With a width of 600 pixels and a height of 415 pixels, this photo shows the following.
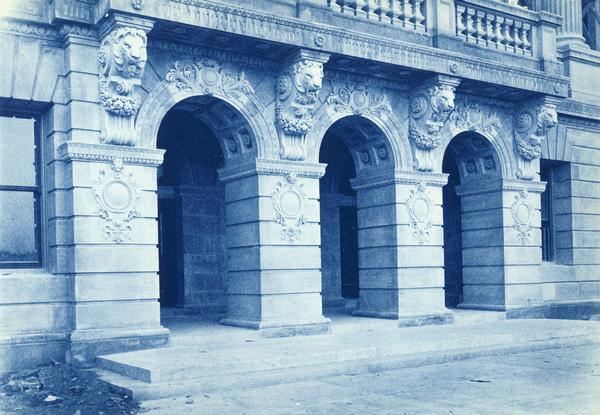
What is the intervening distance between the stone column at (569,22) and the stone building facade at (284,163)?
7cm

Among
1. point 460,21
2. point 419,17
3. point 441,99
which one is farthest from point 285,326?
point 460,21

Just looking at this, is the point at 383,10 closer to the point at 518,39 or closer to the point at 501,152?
the point at 518,39

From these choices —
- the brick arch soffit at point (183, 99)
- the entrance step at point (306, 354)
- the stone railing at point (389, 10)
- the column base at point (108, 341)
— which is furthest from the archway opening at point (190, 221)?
the column base at point (108, 341)

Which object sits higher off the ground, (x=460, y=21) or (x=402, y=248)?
(x=460, y=21)

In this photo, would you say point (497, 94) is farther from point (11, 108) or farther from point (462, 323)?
point (11, 108)

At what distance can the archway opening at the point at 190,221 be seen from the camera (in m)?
16.0

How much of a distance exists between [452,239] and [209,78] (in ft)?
32.0

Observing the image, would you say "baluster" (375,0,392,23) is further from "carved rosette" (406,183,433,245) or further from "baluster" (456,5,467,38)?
"carved rosette" (406,183,433,245)

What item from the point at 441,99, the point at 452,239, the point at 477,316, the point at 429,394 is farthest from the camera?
the point at 452,239

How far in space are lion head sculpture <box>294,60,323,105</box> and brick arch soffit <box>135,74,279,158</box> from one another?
0.78 meters

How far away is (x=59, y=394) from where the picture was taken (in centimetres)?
947

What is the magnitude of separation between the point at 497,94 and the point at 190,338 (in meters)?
9.11

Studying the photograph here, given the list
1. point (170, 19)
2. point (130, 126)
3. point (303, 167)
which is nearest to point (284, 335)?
point (303, 167)

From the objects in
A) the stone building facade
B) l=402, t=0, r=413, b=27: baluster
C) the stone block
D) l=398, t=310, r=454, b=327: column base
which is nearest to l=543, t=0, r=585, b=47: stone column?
the stone building facade
